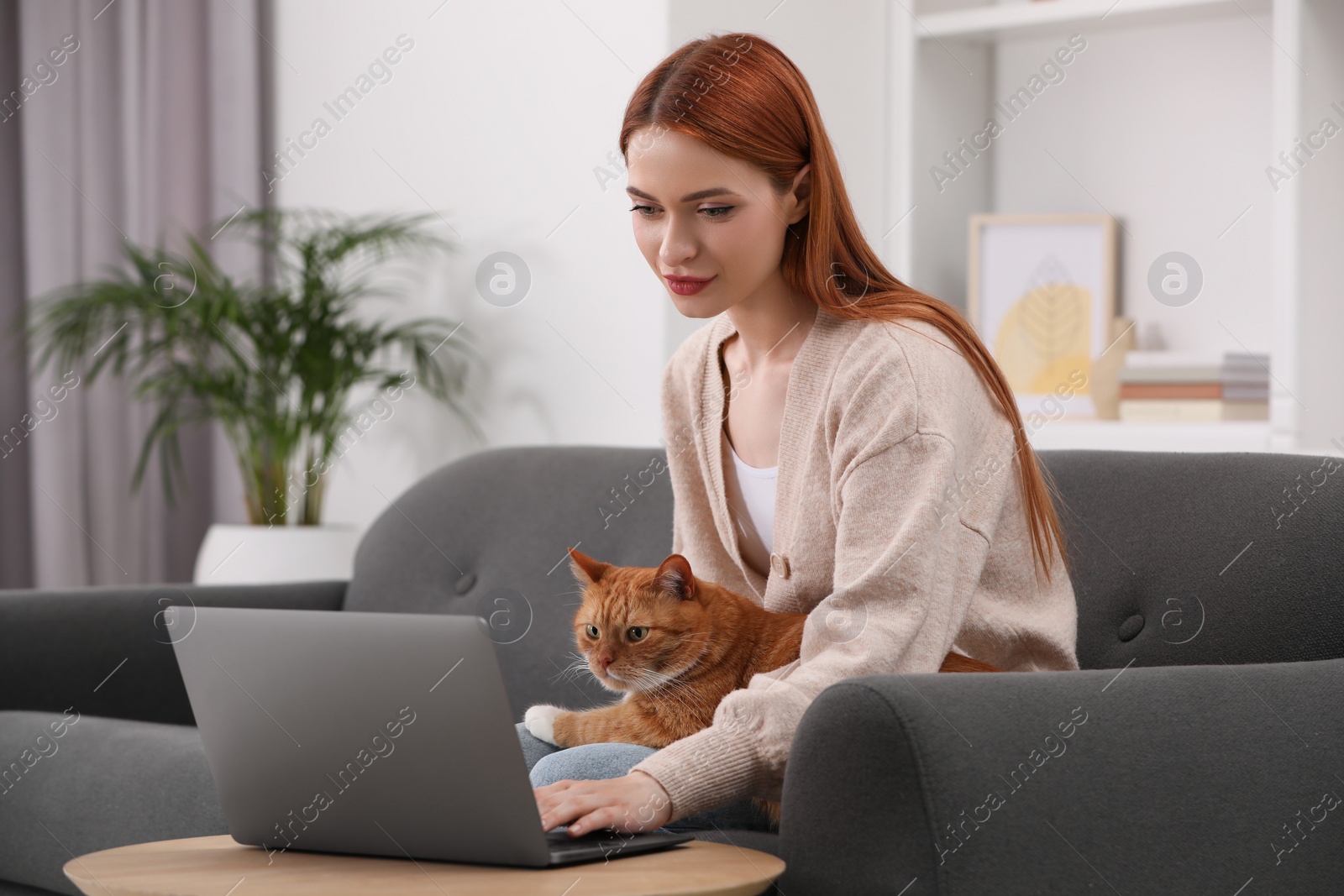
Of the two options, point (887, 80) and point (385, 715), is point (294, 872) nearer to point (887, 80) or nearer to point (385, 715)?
point (385, 715)

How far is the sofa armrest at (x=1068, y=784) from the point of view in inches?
37.3

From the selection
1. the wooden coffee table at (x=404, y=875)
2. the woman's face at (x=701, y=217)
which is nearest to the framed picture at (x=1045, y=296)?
the woman's face at (x=701, y=217)

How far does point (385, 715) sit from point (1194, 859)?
25.1 inches

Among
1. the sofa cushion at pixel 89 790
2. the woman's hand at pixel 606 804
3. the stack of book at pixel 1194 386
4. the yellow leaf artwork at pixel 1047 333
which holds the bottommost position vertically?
the sofa cushion at pixel 89 790

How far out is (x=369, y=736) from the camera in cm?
92

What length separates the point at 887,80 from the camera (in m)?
2.70

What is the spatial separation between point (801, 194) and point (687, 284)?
0.15 metres

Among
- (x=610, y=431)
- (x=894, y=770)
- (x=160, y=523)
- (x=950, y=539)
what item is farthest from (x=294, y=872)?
(x=160, y=523)

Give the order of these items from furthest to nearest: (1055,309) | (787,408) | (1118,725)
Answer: (1055,309) → (787,408) → (1118,725)

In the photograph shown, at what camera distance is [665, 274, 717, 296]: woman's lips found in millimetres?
1271

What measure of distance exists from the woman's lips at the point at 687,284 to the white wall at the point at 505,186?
1.21 meters

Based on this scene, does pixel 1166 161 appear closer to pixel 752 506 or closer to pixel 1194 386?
pixel 1194 386

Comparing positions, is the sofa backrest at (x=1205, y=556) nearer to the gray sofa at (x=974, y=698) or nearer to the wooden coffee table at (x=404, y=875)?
the gray sofa at (x=974, y=698)

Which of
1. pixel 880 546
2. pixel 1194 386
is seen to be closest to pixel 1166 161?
pixel 1194 386
